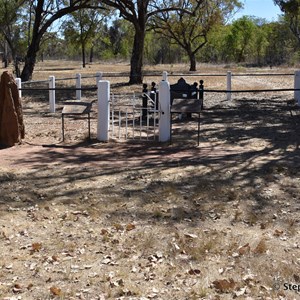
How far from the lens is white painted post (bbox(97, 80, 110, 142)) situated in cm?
1009

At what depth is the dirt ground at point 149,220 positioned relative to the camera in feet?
14.5

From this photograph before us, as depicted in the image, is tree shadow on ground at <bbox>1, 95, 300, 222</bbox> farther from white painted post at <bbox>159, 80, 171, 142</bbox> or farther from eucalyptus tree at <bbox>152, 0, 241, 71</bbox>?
eucalyptus tree at <bbox>152, 0, 241, 71</bbox>

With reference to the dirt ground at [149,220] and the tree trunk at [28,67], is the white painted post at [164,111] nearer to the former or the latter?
the dirt ground at [149,220]

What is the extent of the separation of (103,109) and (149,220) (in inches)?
186

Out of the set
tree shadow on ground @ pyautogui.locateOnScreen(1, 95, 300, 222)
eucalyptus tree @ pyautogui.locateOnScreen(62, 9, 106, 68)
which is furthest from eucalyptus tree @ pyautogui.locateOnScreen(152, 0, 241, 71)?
tree shadow on ground @ pyautogui.locateOnScreen(1, 95, 300, 222)

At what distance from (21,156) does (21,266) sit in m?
4.53

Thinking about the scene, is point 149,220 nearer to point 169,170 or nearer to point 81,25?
point 169,170

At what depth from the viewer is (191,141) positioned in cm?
1066

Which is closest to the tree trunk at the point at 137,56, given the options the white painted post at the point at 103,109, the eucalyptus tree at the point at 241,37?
the white painted post at the point at 103,109

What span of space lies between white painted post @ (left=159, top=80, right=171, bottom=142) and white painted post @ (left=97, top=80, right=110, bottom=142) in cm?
105

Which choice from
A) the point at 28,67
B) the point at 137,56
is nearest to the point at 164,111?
the point at 137,56

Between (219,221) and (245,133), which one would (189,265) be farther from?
(245,133)

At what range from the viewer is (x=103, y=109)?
10.2 meters

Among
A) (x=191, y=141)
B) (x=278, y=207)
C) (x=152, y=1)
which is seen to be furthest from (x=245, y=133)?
(x=152, y=1)
